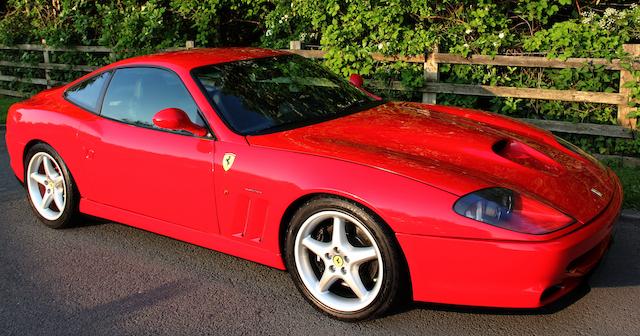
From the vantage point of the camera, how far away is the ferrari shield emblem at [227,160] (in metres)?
3.67

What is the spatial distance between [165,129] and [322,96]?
111cm

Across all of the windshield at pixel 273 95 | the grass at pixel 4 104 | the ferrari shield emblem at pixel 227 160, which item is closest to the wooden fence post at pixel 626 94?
the windshield at pixel 273 95

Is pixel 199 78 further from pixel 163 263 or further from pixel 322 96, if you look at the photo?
pixel 163 263

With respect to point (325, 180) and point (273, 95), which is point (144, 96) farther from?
point (325, 180)

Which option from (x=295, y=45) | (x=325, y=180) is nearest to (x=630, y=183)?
(x=325, y=180)

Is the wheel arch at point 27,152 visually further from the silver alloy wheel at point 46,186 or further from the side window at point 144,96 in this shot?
the side window at point 144,96

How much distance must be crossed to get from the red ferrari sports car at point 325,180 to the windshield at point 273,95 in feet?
0.04

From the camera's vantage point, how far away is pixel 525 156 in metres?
3.72

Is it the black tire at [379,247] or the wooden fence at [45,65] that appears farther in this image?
the wooden fence at [45,65]

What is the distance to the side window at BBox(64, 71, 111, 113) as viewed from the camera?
471 cm

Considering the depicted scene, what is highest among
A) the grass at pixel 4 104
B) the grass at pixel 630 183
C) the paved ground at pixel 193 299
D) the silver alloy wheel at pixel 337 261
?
the silver alloy wheel at pixel 337 261

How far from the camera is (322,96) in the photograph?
4402 millimetres

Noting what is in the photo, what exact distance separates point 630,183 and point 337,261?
3345 millimetres

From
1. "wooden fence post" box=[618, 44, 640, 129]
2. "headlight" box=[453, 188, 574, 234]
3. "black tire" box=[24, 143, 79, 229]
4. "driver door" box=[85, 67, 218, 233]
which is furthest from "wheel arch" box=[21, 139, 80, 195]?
"wooden fence post" box=[618, 44, 640, 129]
